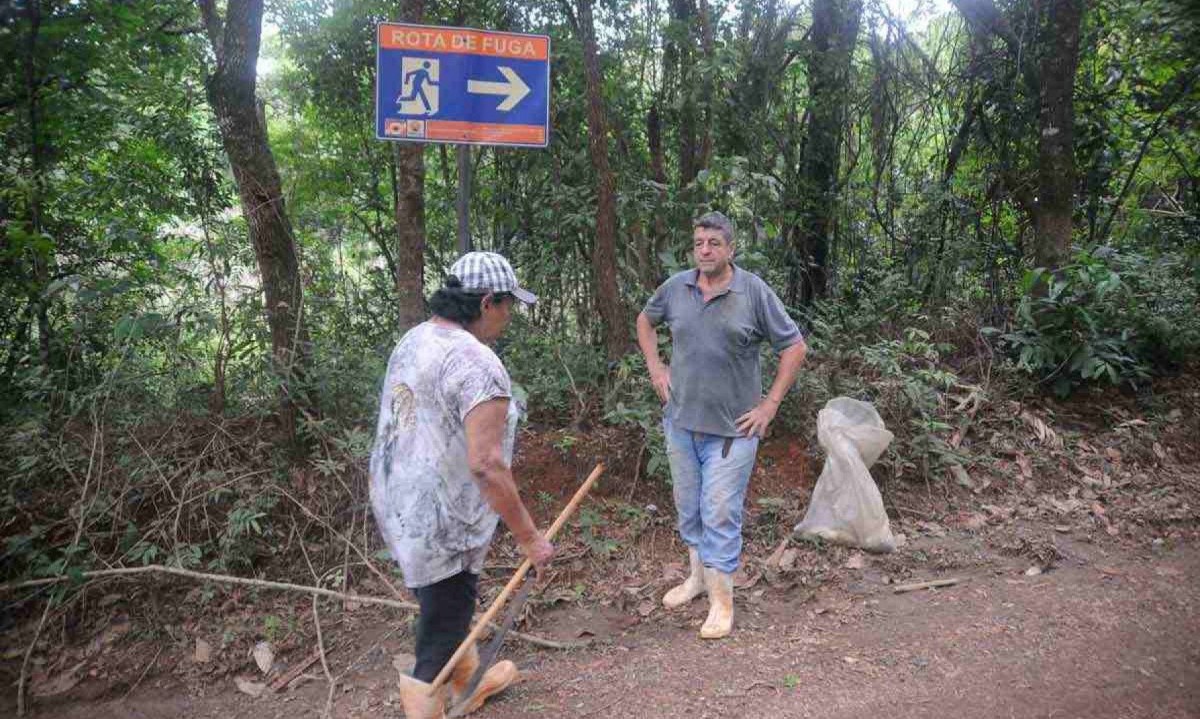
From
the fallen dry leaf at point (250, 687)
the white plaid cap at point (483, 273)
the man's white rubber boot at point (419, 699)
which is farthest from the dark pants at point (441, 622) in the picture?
the fallen dry leaf at point (250, 687)

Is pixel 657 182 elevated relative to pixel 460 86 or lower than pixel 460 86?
lower

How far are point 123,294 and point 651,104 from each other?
15.2ft

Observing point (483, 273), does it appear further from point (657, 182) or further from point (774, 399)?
point (657, 182)

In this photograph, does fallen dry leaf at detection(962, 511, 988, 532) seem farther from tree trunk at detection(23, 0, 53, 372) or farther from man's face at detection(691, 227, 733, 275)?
tree trunk at detection(23, 0, 53, 372)

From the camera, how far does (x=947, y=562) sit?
4.57 m

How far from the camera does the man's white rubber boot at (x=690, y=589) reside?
411 centimetres

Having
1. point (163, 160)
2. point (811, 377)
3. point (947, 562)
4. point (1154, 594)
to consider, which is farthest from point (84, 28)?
point (1154, 594)

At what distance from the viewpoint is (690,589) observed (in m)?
4.14

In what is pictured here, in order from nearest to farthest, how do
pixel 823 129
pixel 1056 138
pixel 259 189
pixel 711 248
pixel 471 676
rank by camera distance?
1. pixel 471 676
2. pixel 711 248
3. pixel 259 189
4. pixel 1056 138
5. pixel 823 129

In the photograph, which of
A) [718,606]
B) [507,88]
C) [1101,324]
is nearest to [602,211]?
[507,88]

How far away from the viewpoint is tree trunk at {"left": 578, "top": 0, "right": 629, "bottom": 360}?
547cm

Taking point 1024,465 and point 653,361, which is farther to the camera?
point 1024,465

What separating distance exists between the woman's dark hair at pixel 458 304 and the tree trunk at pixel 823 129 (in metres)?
5.77

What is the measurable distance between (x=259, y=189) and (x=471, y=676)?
3477 millimetres
